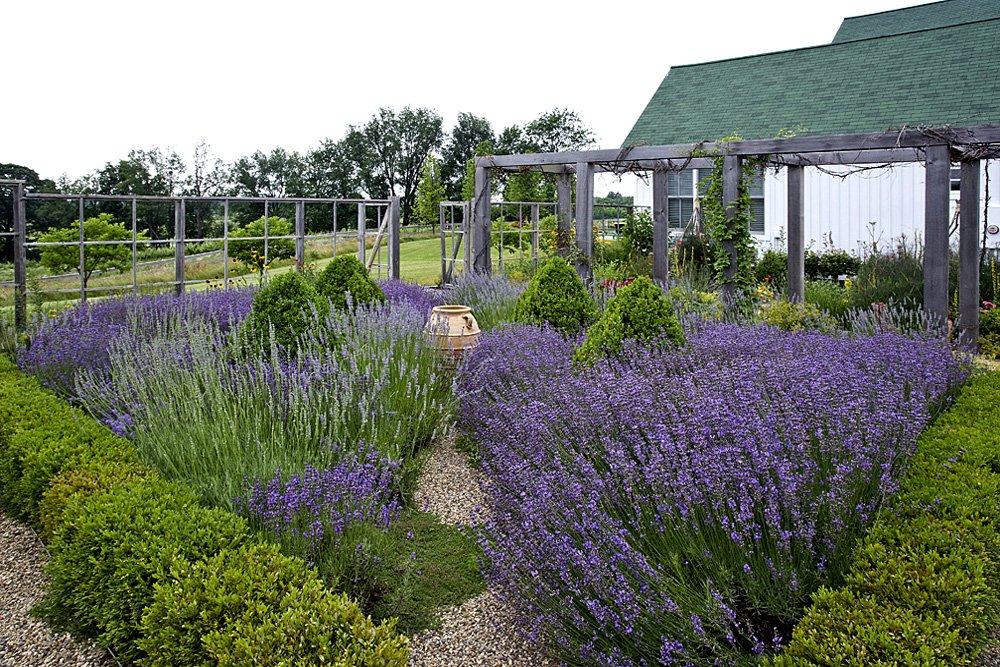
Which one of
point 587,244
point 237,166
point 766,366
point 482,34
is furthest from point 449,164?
point 766,366

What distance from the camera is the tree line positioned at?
26562 mm

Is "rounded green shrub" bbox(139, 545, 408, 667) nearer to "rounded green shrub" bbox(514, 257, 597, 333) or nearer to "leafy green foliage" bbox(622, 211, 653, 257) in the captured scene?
"rounded green shrub" bbox(514, 257, 597, 333)

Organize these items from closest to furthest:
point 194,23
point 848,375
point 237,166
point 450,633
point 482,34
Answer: point 450,633 → point 848,375 → point 194,23 → point 482,34 → point 237,166

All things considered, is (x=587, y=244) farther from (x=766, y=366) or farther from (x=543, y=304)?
(x=766, y=366)

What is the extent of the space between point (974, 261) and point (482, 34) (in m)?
8.52

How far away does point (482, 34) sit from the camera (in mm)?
13406

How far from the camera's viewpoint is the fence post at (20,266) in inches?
310

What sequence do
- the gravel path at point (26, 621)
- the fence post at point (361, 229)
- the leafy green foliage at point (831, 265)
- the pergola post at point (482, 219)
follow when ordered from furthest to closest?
1. the leafy green foliage at point (831, 265)
2. the fence post at point (361, 229)
3. the pergola post at point (482, 219)
4. the gravel path at point (26, 621)

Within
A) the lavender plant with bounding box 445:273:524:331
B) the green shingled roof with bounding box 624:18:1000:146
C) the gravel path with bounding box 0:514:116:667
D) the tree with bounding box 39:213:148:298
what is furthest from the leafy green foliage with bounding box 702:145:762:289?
the tree with bounding box 39:213:148:298

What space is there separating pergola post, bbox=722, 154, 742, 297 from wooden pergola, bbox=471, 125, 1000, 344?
1 cm

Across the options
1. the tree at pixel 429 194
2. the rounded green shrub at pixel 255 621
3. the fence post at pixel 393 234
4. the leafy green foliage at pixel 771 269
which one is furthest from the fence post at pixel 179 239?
the tree at pixel 429 194

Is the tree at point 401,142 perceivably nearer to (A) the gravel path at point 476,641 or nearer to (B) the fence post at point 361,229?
(B) the fence post at point 361,229

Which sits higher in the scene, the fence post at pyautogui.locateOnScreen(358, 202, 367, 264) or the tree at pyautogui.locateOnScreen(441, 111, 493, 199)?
the tree at pyautogui.locateOnScreen(441, 111, 493, 199)

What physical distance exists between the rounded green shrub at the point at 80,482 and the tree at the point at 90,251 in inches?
625
